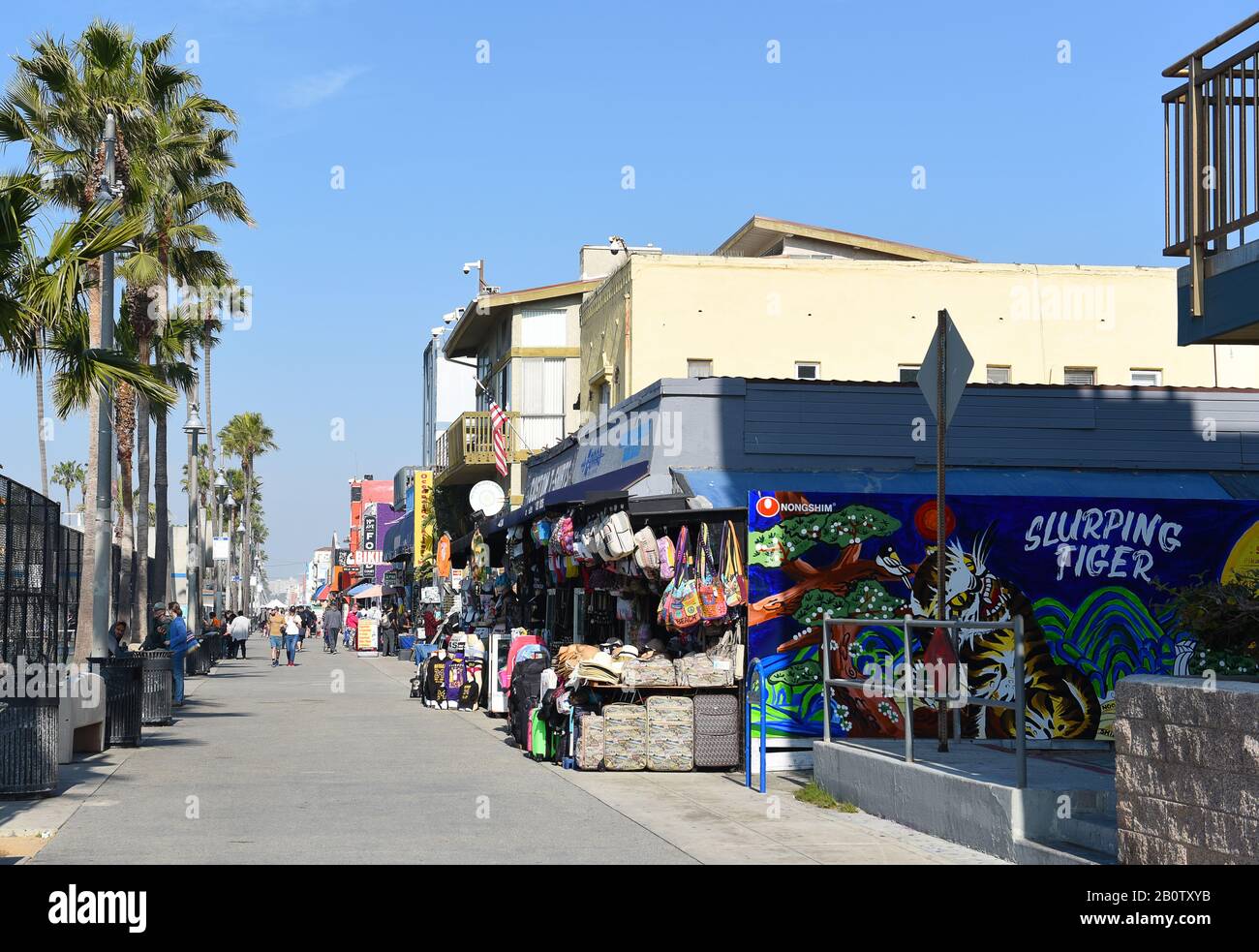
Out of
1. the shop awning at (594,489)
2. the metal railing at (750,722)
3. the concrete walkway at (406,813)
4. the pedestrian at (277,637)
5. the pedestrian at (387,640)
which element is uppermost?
the shop awning at (594,489)

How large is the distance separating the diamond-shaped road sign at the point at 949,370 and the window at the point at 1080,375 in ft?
47.0

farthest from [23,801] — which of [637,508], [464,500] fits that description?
[464,500]

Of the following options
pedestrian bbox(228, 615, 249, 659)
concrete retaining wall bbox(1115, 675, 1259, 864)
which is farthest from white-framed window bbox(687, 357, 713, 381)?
pedestrian bbox(228, 615, 249, 659)

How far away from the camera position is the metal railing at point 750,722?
13.6 meters

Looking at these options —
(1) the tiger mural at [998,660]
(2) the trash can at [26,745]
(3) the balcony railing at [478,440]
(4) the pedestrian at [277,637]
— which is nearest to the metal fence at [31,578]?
(2) the trash can at [26,745]

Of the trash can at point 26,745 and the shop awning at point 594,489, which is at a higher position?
the shop awning at point 594,489

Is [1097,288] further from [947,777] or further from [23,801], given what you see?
[23,801]

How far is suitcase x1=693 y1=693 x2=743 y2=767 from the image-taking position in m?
15.4

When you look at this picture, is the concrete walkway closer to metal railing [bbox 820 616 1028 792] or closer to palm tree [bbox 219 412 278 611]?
metal railing [bbox 820 616 1028 792]

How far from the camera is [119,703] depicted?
17.7m

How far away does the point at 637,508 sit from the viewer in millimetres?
16156

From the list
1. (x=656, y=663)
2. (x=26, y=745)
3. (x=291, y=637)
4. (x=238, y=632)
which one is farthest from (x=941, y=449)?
(x=238, y=632)

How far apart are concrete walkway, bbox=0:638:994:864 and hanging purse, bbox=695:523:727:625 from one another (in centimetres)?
165

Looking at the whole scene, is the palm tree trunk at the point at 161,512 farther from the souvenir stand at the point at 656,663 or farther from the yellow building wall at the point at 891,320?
the souvenir stand at the point at 656,663
